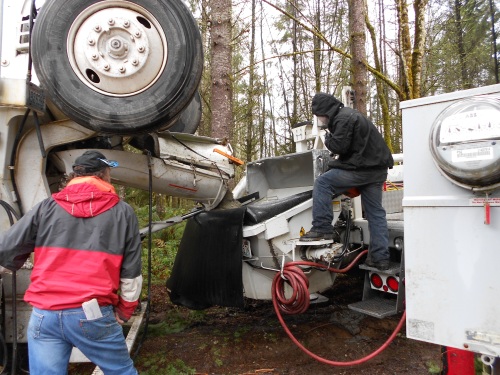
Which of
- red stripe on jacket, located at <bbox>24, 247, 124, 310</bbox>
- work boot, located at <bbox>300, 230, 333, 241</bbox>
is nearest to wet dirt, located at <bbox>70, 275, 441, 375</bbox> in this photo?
work boot, located at <bbox>300, 230, 333, 241</bbox>

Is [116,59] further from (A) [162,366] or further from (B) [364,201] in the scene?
(A) [162,366]

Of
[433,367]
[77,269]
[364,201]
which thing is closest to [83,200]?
[77,269]

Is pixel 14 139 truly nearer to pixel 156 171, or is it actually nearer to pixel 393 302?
pixel 156 171

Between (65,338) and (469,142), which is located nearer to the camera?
(469,142)

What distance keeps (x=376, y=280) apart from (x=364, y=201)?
0.73m

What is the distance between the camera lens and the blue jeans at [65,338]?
235 cm

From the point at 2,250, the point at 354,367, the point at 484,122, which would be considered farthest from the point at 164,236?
the point at 484,122

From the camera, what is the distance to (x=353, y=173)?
379 centimetres

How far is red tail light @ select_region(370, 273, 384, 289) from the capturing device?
371 centimetres

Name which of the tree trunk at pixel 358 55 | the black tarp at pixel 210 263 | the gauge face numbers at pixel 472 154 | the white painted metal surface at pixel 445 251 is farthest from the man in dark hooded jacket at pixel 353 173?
the tree trunk at pixel 358 55

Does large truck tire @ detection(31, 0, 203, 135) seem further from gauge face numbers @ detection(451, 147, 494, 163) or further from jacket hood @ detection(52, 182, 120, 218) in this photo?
gauge face numbers @ detection(451, 147, 494, 163)

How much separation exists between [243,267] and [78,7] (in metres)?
2.47

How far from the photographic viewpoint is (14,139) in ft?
9.74

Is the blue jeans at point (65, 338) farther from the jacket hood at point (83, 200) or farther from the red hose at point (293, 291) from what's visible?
the red hose at point (293, 291)
